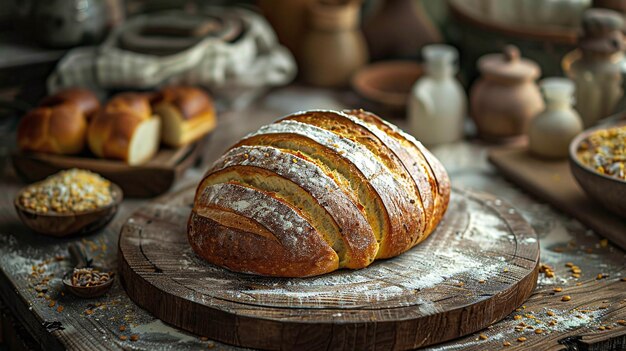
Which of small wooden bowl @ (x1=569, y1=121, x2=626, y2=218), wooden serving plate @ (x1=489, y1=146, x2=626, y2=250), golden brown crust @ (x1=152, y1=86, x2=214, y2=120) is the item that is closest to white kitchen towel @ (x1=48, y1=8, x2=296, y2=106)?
golden brown crust @ (x1=152, y1=86, x2=214, y2=120)

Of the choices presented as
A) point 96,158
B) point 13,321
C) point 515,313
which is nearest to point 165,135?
point 96,158

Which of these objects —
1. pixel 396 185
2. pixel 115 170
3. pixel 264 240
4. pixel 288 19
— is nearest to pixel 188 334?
pixel 264 240

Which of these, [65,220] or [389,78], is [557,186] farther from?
[65,220]

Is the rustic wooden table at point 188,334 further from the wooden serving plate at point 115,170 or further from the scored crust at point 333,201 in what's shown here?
the scored crust at point 333,201

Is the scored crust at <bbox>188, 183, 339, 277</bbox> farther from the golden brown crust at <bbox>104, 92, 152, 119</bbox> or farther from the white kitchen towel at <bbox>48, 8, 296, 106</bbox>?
the white kitchen towel at <bbox>48, 8, 296, 106</bbox>

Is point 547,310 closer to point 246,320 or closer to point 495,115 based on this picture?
point 246,320

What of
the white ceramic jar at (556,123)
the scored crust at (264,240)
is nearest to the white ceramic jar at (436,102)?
the white ceramic jar at (556,123)
